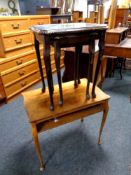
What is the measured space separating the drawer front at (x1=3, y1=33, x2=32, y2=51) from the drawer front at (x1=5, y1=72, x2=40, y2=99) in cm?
→ 55

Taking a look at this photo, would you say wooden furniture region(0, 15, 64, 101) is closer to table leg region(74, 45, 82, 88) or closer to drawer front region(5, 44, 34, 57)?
drawer front region(5, 44, 34, 57)

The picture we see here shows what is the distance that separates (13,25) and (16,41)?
219 mm

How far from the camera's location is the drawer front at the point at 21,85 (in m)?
2.17

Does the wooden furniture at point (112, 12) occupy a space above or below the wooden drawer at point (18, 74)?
above

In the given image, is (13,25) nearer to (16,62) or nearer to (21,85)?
(16,62)

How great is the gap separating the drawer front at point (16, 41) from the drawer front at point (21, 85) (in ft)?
Answer: 1.79

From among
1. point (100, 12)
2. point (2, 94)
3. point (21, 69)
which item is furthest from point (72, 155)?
point (100, 12)

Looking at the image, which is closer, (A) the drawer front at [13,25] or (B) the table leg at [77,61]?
(B) the table leg at [77,61]

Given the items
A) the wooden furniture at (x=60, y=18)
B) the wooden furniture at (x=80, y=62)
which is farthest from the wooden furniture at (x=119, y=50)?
the wooden furniture at (x=60, y=18)

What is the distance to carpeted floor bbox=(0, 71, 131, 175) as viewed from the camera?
129cm

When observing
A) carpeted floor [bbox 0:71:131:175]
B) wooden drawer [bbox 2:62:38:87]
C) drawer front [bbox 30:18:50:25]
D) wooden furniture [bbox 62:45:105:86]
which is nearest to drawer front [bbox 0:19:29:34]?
drawer front [bbox 30:18:50:25]

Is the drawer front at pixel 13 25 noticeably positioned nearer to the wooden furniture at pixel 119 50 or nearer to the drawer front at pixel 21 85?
the drawer front at pixel 21 85

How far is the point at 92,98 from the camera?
47.6 inches

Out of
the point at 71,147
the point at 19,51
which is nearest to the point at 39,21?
the point at 19,51
